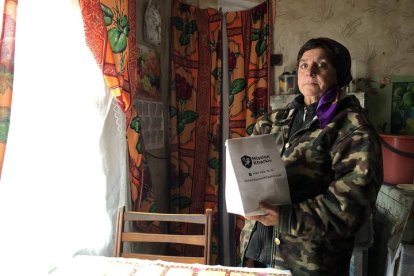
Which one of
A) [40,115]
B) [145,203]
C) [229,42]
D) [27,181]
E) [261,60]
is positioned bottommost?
[145,203]

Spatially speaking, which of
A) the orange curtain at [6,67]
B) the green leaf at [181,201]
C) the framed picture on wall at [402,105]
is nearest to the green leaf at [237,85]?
the green leaf at [181,201]

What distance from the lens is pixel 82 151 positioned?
102cm

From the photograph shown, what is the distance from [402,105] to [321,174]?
1.24m

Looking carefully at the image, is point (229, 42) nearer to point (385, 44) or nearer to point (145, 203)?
point (385, 44)

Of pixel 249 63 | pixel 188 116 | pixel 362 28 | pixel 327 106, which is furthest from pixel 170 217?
pixel 362 28

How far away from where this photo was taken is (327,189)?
832 millimetres

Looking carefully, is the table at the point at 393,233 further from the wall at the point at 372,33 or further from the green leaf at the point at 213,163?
the green leaf at the point at 213,163

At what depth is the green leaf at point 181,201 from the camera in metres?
1.95

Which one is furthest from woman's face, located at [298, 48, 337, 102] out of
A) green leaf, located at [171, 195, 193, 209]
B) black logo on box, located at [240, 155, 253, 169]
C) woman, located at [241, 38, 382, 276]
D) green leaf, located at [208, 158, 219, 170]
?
green leaf, located at [171, 195, 193, 209]

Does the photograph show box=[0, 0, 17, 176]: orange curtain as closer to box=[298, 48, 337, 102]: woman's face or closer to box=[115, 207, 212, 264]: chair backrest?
box=[115, 207, 212, 264]: chair backrest

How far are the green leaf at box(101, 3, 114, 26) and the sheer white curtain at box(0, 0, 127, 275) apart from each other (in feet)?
0.34

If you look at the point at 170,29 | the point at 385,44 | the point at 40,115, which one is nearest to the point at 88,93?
the point at 40,115

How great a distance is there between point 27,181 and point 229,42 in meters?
1.52

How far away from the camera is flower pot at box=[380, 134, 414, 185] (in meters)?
1.37
